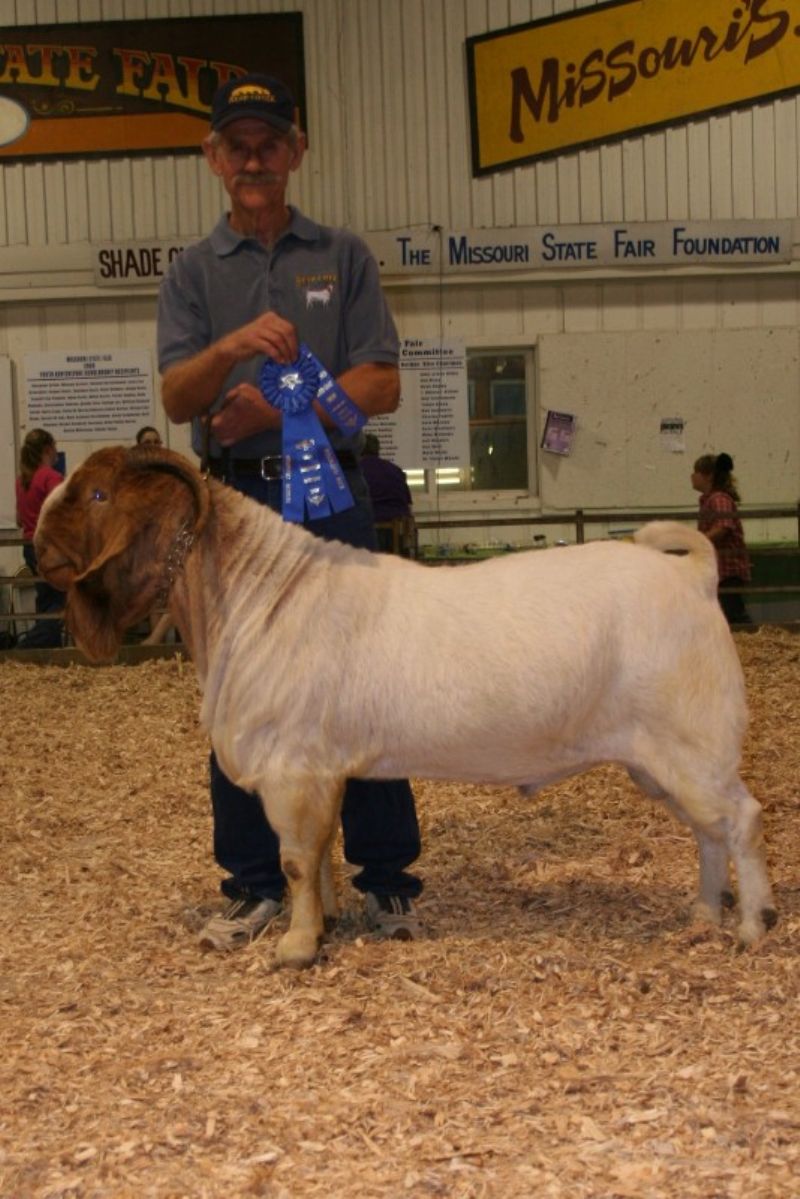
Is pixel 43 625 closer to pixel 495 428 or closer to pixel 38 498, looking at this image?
pixel 38 498

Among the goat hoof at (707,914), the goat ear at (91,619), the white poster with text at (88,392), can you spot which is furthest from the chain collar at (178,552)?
the white poster with text at (88,392)

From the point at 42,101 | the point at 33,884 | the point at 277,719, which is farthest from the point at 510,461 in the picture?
the point at 277,719

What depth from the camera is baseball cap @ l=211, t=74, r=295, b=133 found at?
13.0ft

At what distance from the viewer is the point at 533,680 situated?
368 cm

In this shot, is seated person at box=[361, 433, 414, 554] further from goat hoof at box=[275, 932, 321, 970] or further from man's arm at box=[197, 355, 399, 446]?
goat hoof at box=[275, 932, 321, 970]

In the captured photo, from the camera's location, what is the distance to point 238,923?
420 cm

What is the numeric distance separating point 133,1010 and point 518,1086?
1.15 metres

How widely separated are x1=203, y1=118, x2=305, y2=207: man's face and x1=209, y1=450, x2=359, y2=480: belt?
77 cm

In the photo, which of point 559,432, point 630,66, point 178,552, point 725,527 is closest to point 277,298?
point 178,552

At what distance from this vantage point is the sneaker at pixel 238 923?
412cm

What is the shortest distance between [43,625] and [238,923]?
7601 millimetres

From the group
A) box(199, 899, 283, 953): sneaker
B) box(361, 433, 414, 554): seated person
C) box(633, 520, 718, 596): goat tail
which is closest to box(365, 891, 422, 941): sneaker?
box(199, 899, 283, 953): sneaker

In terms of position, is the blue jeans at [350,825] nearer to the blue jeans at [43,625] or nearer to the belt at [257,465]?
the belt at [257,465]

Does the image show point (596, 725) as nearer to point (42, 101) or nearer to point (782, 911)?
point (782, 911)
